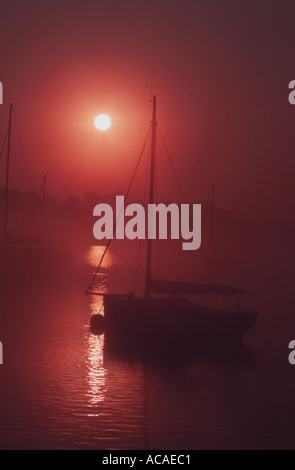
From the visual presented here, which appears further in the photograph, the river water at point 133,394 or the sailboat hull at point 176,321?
the sailboat hull at point 176,321

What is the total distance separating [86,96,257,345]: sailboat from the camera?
36781 mm

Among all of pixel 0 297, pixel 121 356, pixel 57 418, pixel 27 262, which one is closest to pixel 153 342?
pixel 121 356

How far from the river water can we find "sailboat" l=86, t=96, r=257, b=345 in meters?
1.28

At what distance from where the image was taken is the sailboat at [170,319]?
36.8 m

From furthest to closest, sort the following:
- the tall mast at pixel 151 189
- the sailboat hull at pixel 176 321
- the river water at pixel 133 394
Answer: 1. the tall mast at pixel 151 189
2. the sailboat hull at pixel 176 321
3. the river water at pixel 133 394

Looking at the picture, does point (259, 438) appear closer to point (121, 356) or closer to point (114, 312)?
point (121, 356)

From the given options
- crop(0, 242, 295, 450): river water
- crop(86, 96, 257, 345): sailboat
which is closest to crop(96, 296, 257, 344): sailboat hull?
crop(86, 96, 257, 345): sailboat

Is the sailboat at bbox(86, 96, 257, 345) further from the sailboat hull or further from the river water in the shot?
the river water

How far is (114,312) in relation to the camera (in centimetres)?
3919

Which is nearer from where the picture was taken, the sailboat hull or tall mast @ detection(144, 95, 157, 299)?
the sailboat hull

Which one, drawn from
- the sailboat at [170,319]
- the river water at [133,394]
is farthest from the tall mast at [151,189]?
the river water at [133,394]

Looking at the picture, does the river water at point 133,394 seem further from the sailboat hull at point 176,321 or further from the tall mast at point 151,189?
the tall mast at point 151,189

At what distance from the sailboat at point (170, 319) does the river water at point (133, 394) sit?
1279 mm

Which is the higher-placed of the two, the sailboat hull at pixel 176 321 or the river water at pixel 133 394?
the sailboat hull at pixel 176 321
